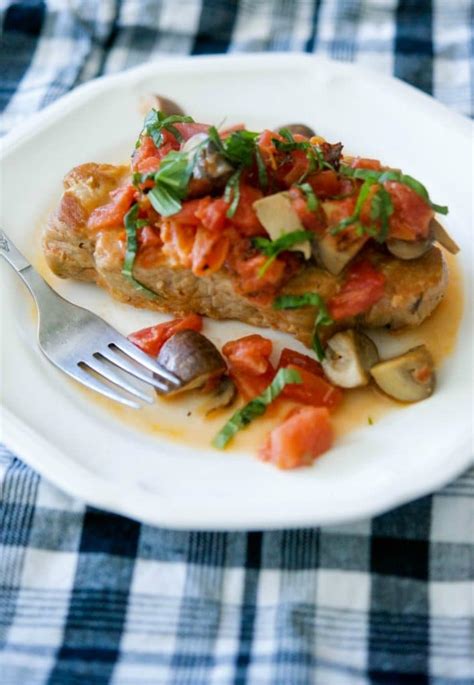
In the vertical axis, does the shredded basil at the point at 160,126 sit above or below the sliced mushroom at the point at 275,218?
above

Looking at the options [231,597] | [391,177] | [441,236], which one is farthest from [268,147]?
[231,597]

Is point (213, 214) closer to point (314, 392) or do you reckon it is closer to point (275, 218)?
point (275, 218)

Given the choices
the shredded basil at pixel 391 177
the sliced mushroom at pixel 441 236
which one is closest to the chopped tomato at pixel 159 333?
the shredded basil at pixel 391 177

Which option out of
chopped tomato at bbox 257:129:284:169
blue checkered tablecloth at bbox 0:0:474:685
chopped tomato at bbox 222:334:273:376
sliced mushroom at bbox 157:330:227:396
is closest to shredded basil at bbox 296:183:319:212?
chopped tomato at bbox 257:129:284:169

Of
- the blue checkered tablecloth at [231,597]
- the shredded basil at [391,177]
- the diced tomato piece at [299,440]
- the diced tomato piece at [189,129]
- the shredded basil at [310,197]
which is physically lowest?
the blue checkered tablecloth at [231,597]

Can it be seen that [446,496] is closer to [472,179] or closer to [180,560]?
[180,560]

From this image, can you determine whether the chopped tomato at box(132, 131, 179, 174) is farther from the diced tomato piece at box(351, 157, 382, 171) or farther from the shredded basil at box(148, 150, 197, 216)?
the diced tomato piece at box(351, 157, 382, 171)

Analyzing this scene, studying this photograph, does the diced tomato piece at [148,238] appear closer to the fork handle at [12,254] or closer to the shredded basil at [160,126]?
the shredded basil at [160,126]
